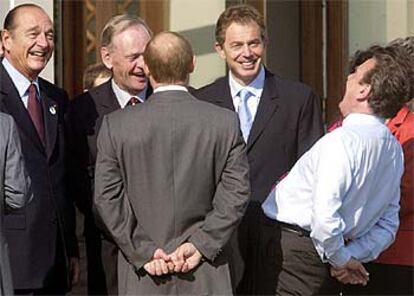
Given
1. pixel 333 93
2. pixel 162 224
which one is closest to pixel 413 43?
pixel 162 224

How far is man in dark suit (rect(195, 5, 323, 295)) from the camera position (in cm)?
426

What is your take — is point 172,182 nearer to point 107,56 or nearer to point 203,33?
point 107,56

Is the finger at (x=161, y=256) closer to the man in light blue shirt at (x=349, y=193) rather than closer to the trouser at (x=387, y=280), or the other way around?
the man in light blue shirt at (x=349, y=193)

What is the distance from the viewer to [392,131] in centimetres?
396

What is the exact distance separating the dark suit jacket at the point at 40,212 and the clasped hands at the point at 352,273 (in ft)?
4.12

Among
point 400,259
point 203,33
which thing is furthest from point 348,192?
point 203,33

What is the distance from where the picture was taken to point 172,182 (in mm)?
3477

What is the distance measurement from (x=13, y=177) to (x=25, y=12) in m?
0.91

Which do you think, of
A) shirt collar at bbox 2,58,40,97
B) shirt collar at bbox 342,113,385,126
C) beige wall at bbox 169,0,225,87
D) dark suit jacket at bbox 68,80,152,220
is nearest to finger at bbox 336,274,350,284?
shirt collar at bbox 342,113,385,126

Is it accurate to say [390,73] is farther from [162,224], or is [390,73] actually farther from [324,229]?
[162,224]

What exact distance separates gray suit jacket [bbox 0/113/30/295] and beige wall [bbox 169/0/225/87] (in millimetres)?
3240

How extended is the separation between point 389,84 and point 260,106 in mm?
886

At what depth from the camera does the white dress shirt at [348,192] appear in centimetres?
338

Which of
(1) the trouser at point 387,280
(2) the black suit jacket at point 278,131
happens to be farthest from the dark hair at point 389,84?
(2) the black suit jacket at point 278,131
